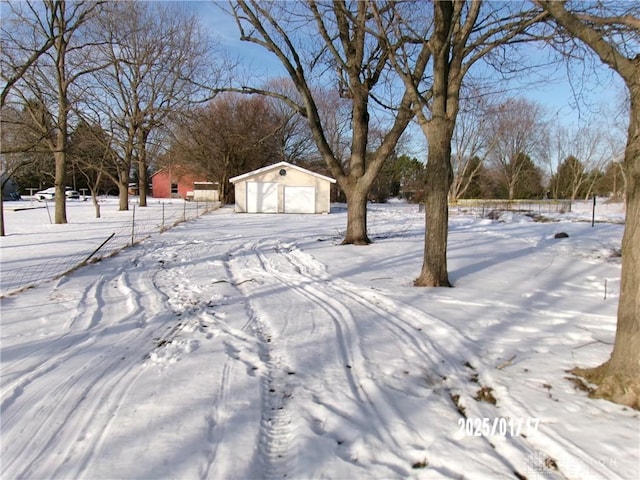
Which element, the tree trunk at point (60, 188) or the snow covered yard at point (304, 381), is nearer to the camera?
the snow covered yard at point (304, 381)

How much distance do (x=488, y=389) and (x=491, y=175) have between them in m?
63.2

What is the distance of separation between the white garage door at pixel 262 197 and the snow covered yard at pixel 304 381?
73.3 ft

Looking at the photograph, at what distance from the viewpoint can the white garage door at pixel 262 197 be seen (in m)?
29.3

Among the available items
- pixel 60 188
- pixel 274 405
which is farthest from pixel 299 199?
pixel 274 405

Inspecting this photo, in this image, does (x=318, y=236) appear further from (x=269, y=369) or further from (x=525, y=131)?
(x=525, y=131)

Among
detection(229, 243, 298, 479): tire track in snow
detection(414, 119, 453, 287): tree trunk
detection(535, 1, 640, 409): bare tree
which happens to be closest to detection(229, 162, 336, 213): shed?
detection(414, 119, 453, 287): tree trunk

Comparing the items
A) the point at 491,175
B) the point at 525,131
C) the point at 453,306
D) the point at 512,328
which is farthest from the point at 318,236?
the point at 491,175

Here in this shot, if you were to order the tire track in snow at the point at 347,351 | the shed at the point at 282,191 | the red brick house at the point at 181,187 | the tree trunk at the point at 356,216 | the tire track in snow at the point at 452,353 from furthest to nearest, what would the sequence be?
the red brick house at the point at 181,187, the shed at the point at 282,191, the tree trunk at the point at 356,216, the tire track in snow at the point at 347,351, the tire track in snow at the point at 452,353

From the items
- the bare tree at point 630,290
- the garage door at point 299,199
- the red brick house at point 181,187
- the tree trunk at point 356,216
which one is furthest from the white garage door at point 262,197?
the bare tree at point 630,290

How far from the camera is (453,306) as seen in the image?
5.58 metres

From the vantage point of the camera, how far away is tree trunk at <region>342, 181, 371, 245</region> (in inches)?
452

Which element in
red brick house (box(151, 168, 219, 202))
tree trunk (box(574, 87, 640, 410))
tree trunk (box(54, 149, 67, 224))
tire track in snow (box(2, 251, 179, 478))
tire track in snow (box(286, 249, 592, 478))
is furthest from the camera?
red brick house (box(151, 168, 219, 202))

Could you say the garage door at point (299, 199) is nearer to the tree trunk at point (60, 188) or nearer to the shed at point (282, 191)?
the shed at point (282, 191)

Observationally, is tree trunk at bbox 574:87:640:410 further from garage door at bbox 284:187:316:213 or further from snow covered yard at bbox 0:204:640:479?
garage door at bbox 284:187:316:213
